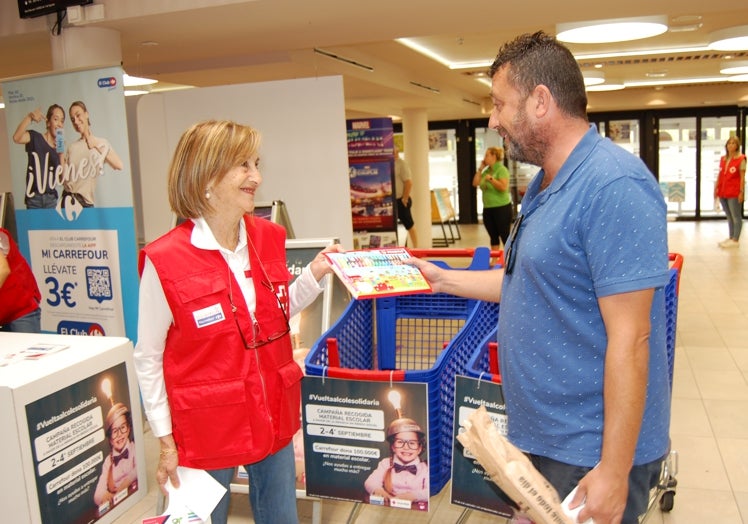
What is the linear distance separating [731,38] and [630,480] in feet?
24.1

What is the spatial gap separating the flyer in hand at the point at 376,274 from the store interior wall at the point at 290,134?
2666 millimetres

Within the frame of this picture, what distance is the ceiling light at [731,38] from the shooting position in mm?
7406

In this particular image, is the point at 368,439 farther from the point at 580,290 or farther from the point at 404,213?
the point at 404,213

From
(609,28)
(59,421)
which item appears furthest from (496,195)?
(59,421)

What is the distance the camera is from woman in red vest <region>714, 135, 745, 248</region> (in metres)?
12.0

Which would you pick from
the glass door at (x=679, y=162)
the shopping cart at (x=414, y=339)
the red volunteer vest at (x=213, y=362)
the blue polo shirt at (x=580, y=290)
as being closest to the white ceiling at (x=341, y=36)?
the shopping cart at (x=414, y=339)

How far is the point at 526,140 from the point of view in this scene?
1.66 m

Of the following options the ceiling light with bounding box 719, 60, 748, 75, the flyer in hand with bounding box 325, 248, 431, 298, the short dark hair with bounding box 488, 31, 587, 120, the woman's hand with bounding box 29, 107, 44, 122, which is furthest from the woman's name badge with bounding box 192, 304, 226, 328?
the ceiling light with bounding box 719, 60, 748, 75

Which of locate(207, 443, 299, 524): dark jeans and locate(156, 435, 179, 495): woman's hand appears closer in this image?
locate(156, 435, 179, 495): woman's hand

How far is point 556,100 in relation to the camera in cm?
159

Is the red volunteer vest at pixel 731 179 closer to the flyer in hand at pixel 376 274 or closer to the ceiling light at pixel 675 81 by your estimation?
the ceiling light at pixel 675 81

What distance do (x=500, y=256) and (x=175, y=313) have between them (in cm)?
231

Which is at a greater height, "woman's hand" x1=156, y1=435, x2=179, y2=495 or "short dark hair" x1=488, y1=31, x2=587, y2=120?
"short dark hair" x1=488, y1=31, x2=587, y2=120

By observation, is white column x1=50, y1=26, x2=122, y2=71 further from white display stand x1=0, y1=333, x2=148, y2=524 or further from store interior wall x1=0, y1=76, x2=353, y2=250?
white display stand x1=0, y1=333, x2=148, y2=524
